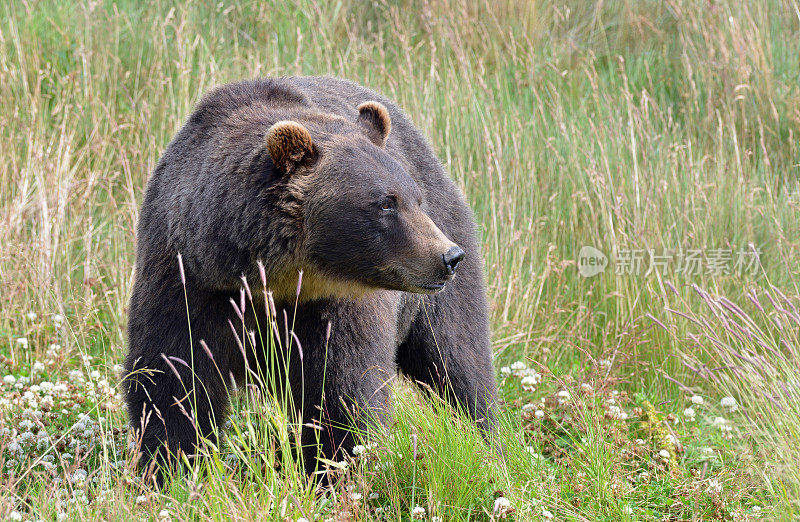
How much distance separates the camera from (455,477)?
365cm

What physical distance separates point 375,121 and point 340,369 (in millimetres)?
1219

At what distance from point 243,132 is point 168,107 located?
4089 millimetres

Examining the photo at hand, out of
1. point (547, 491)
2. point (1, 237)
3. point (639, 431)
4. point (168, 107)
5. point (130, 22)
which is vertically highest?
point (130, 22)

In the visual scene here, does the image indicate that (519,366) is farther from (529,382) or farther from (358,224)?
(358,224)

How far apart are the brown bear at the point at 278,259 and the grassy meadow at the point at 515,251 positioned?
0.25 meters

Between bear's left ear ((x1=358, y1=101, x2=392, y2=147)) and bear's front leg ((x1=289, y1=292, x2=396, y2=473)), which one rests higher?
bear's left ear ((x1=358, y1=101, x2=392, y2=147))

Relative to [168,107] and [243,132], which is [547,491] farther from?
[168,107]

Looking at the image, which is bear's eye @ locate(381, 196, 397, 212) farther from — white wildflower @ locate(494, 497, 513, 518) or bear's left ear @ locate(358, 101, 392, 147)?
white wildflower @ locate(494, 497, 513, 518)

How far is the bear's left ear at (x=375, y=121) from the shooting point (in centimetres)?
432

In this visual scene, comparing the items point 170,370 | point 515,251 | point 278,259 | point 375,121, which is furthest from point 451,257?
point 515,251

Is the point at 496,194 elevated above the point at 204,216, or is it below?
below

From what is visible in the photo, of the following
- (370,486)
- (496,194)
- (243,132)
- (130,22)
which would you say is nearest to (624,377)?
(496,194)

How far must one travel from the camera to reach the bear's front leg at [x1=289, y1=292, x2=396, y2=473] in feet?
13.4

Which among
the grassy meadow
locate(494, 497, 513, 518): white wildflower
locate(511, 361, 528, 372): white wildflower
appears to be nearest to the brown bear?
the grassy meadow
